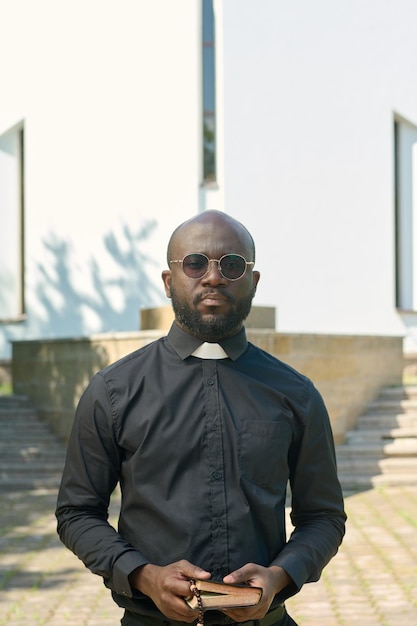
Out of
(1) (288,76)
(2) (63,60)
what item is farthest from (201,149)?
(2) (63,60)

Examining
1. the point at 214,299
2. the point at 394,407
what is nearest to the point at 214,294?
the point at 214,299

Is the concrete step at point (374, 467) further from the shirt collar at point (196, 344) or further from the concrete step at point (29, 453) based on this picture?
the shirt collar at point (196, 344)

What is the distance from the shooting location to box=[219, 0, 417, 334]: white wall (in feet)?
57.6

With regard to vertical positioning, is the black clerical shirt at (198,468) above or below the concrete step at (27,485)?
above

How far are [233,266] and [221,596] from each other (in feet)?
2.35

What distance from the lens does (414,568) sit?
24.4 feet

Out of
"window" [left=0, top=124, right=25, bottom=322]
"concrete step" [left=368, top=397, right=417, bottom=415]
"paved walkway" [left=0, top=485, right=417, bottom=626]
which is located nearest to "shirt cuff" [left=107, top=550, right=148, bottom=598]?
"paved walkway" [left=0, top=485, right=417, bottom=626]

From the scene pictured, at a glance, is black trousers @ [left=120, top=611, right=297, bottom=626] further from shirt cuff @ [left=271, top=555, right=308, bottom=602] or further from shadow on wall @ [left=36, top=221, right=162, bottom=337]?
shadow on wall @ [left=36, top=221, right=162, bottom=337]

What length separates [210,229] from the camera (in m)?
2.28

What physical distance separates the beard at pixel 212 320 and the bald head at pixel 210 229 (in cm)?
11

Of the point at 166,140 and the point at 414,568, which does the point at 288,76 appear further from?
the point at 414,568

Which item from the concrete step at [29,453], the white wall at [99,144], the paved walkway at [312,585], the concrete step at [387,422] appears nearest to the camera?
the paved walkway at [312,585]

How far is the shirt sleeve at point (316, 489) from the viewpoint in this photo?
226cm

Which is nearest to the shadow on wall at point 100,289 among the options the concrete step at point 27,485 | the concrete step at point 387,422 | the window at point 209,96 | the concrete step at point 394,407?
the window at point 209,96
